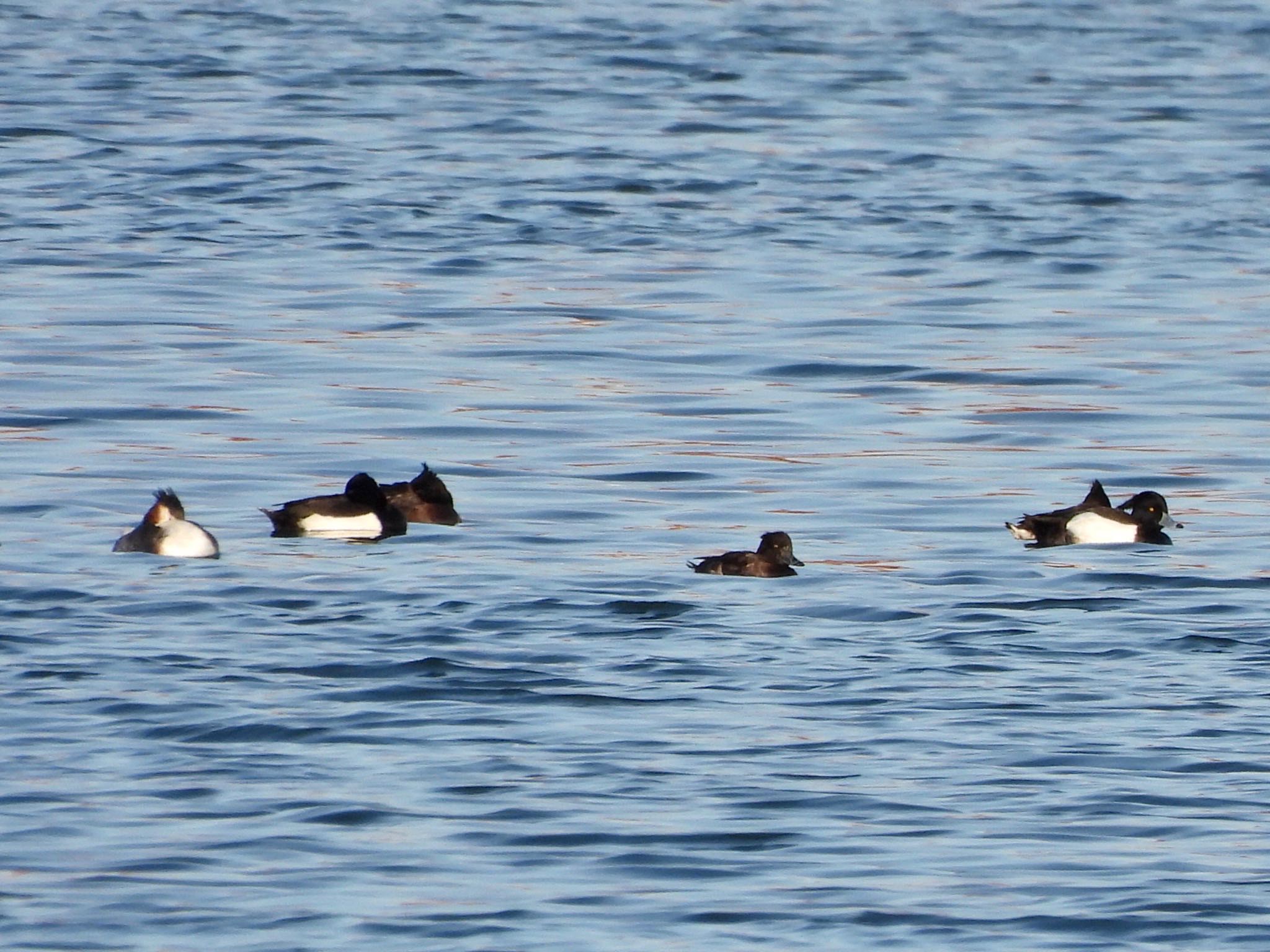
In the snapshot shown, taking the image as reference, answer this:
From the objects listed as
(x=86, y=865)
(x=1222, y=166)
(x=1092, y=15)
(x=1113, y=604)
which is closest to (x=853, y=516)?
(x=1113, y=604)

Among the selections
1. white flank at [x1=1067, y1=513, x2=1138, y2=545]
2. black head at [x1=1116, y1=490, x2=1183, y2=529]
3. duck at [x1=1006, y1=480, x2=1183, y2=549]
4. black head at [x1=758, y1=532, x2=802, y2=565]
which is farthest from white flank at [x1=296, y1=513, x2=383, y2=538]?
black head at [x1=1116, y1=490, x2=1183, y2=529]

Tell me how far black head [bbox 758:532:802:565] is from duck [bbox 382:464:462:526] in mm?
1861

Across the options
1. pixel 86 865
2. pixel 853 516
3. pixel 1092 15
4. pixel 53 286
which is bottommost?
pixel 86 865

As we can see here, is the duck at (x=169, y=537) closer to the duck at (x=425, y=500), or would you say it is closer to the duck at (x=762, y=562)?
the duck at (x=425, y=500)

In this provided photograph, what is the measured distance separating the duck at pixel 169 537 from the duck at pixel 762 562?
2225mm

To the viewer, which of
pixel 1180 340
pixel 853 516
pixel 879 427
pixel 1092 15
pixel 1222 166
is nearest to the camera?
pixel 853 516

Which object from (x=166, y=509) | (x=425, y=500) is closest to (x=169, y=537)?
(x=166, y=509)

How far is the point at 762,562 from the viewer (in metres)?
12.2

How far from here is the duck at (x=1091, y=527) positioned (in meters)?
13.1

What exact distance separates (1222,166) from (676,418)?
1218 cm

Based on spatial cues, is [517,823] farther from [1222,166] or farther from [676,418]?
[1222,166]

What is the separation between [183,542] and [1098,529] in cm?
427

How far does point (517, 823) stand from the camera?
28.4 ft

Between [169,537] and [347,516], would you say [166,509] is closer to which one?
[169,537]
